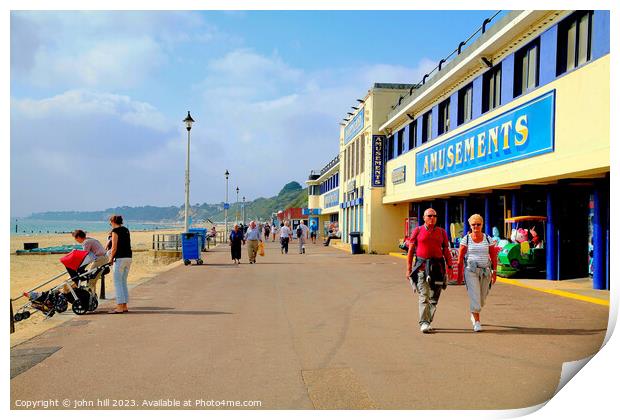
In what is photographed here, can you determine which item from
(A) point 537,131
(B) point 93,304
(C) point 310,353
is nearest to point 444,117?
(A) point 537,131

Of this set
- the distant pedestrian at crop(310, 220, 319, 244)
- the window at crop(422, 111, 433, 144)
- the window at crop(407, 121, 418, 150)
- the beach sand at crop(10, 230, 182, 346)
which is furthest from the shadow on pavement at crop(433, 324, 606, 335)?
the distant pedestrian at crop(310, 220, 319, 244)

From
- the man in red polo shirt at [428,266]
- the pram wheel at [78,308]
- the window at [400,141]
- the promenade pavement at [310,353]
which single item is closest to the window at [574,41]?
the promenade pavement at [310,353]

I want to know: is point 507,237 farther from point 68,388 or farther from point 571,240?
point 68,388

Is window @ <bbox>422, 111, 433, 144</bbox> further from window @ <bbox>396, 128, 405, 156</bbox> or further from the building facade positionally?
window @ <bbox>396, 128, 405, 156</bbox>

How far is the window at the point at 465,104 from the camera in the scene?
62.8 feet

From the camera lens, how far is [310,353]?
679cm

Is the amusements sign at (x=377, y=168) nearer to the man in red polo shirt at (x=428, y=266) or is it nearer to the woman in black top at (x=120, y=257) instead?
the woman in black top at (x=120, y=257)

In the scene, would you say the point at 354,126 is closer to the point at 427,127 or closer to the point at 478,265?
the point at 427,127

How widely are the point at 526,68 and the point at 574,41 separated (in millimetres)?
2487

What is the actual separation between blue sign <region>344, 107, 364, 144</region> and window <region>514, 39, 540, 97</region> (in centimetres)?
1695

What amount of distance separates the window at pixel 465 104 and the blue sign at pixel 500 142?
0.75 m

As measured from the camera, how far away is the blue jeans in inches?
377

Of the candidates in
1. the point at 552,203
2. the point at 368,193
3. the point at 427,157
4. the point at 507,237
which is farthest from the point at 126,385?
the point at 368,193
